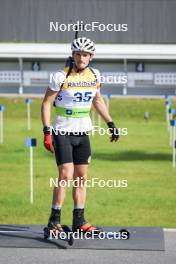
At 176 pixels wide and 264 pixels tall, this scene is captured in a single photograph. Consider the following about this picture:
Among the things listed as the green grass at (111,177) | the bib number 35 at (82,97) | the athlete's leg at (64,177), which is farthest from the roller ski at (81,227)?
the green grass at (111,177)

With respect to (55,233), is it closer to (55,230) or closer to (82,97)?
(55,230)

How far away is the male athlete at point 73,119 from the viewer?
8883 millimetres

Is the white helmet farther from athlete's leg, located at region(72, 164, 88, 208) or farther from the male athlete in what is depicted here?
athlete's leg, located at region(72, 164, 88, 208)

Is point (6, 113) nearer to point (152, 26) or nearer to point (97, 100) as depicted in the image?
point (152, 26)

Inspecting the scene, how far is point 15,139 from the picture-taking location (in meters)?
24.5

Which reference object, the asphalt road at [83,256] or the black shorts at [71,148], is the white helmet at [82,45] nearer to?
the black shorts at [71,148]

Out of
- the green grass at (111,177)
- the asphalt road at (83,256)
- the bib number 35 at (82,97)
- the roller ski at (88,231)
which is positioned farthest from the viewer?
the green grass at (111,177)

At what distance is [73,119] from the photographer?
896cm

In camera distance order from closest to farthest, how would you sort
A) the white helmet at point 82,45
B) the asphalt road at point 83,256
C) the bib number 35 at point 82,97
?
the asphalt road at point 83,256
the white helmet at point 82,45
the bib number 35 at point 82,97

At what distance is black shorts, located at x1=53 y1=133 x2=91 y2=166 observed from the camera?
29.5 feet

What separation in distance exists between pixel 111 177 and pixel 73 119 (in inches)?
287

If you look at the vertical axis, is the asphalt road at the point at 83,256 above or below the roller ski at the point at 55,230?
below

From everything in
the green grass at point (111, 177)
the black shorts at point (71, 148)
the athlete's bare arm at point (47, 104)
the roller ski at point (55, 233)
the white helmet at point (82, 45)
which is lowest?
the green grass at point (111, 177)

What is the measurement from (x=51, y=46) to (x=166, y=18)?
27.1ft
